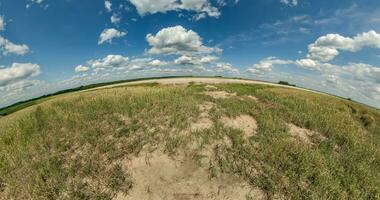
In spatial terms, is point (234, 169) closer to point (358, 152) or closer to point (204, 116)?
point (204, 116)

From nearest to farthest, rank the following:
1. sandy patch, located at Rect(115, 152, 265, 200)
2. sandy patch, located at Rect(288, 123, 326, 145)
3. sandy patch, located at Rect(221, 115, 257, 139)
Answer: sandy patch, located at Rect(115, 152, 265, 200), sandy patch, located at Rect(288, 123, 326, 145), sandy patch, located at Rect(221, 115, 257, 139)

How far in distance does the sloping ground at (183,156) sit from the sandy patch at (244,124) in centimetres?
5

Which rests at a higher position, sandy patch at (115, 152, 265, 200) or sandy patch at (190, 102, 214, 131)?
sandy patch at (190, 102, 214, 131)

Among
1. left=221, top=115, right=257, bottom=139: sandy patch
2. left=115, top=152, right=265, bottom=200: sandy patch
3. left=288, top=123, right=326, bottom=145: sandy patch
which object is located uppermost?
left=221, top=115, right=257, bottom=139: sandy patch

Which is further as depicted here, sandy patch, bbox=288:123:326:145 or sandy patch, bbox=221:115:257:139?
sandy patch, bbox=221:115:257:139

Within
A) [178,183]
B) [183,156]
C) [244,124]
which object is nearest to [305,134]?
[244,124]

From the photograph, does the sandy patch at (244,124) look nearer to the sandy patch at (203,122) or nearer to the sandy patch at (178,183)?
the sandy patch at (203,122)

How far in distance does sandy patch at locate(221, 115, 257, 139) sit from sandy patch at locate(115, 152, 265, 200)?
3188mm

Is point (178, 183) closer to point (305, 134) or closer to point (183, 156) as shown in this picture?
point (183, 156)

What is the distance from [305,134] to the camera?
34.4ft

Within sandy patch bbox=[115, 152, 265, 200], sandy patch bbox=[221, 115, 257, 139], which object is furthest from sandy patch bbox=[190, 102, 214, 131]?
sandy patch bbox=[115, 152, 265, 200]

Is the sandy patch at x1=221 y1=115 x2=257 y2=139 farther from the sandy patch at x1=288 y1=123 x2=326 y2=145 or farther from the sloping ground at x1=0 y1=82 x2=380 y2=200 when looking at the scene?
the sandy patch at x1=288 y1=123 x2=326 y2=145


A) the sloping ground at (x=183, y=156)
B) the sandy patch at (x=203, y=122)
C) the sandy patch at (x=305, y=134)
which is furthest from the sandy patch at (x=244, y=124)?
the sandy patch at (x=305, y=134)

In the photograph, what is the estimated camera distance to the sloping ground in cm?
655
